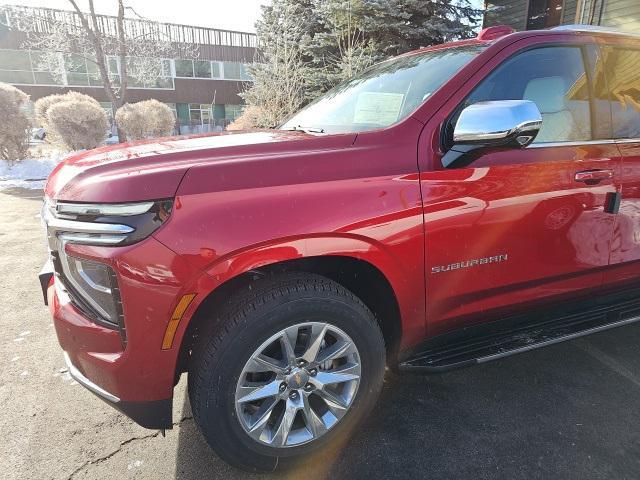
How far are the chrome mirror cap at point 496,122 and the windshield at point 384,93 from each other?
300mm

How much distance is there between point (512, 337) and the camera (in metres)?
2.38

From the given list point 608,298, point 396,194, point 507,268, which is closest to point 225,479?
point 396,194

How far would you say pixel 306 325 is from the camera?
1915 mm

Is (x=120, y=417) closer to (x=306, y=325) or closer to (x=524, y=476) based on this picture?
(x=306, y=325)

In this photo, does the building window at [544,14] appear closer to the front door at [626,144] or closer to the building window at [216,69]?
the front door at [626,144]

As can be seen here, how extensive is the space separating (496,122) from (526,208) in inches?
20.9

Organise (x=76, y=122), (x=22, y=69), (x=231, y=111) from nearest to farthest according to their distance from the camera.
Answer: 1. (x=76, y=122)
2. (x=22, y=69)
3. (x=231, y=111)

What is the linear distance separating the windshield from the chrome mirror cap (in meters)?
0.30

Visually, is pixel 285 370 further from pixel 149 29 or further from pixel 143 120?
pixel 149 29

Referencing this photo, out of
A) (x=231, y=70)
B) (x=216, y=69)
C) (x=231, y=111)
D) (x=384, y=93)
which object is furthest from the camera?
(x=231, y=111)

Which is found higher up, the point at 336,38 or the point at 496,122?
the point at 336,38

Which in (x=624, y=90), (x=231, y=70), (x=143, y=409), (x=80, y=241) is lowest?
(x=143, y=409)

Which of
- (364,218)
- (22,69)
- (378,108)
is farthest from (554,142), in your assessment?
(22,69)

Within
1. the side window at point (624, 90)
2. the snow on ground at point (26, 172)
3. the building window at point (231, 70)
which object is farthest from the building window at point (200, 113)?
the side window at point (624, 90)
